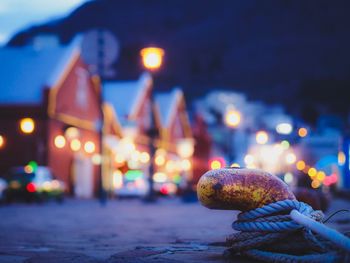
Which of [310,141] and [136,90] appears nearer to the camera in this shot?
[136,90]

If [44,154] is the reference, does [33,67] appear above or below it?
above

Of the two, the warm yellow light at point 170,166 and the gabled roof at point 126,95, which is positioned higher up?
the gabled roof at point 126,95

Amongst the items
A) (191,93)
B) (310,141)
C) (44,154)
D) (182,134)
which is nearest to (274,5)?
(44,154)

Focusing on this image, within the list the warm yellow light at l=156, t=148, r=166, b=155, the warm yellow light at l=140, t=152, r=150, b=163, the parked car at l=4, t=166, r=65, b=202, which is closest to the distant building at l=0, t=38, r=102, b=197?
the parked car at l=4, t=166, r=65, b=202

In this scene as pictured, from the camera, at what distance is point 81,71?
41.9 meters

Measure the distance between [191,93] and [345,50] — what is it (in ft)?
125

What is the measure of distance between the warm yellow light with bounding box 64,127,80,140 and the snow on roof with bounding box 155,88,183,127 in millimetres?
21561

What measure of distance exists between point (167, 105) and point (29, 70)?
26074 mm

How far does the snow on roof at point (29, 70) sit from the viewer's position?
3662 cm

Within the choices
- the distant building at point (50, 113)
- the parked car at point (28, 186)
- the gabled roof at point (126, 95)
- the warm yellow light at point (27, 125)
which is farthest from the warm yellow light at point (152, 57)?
the gabled roof at point (126, 95)

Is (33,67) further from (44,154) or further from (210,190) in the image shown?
(210,190)

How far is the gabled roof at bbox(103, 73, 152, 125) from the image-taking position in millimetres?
51541

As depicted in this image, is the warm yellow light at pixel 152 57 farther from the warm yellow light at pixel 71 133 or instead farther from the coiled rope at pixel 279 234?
the coiled rope at pixel 279 234

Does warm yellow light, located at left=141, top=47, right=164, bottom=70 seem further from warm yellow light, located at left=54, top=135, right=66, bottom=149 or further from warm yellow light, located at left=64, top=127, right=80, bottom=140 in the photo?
warm yellow light, located at left=64, top=127, right=80, bottom=140
